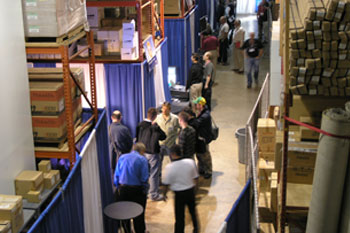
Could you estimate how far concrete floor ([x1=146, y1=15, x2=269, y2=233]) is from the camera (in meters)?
8.17

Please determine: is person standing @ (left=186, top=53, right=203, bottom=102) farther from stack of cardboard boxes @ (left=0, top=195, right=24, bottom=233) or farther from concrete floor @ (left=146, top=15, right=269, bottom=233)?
stack of cardboard boxes @ (left=0, top=195, right=24, bottom=233)

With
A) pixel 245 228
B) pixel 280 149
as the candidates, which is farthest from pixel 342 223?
pixel 245 228

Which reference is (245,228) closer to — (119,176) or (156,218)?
(119,176)

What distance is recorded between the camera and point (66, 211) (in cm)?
547

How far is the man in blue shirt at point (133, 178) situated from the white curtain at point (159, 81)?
4.13 m

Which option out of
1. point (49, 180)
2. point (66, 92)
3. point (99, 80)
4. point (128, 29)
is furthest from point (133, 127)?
point (49, 180)

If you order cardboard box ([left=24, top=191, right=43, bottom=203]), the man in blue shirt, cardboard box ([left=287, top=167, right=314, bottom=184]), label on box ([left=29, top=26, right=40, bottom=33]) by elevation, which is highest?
label on box ([left=29, top=26, right=40, bottom=33])

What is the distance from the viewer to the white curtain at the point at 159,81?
11297 mm

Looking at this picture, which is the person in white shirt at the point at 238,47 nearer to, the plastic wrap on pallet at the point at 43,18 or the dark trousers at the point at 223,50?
the dark trousers at the point at 223,50

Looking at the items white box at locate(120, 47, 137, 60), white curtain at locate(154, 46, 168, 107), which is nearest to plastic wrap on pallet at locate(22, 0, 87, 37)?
white box at locate(120, 47, 137, 60)

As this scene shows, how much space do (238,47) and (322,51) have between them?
12653 millimetres

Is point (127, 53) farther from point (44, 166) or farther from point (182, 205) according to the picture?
point (44, 166)

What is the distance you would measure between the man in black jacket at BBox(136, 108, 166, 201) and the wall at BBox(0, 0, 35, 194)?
8.73ft

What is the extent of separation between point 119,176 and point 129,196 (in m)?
0.33
